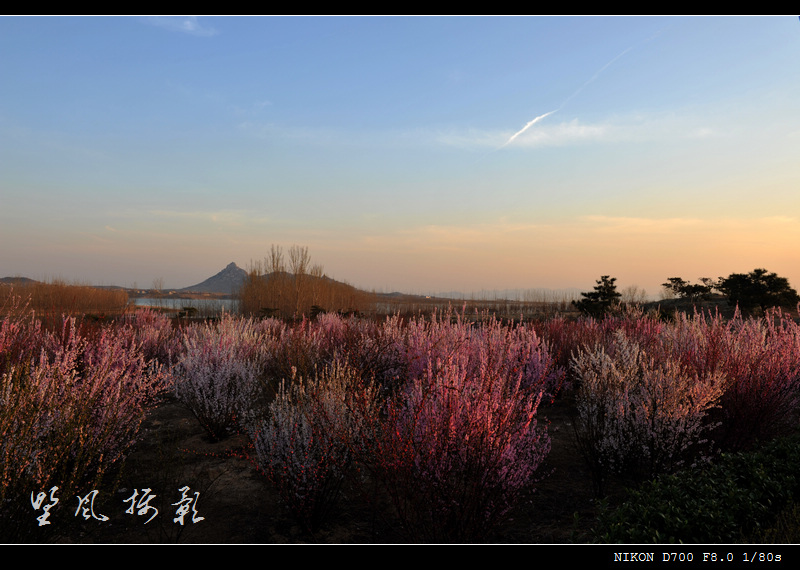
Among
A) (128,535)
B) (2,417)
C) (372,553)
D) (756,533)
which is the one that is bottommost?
(128,535)

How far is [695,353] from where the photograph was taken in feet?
17.2

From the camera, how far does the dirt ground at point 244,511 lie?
3193 millimetres

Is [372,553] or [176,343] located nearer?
[372,553]

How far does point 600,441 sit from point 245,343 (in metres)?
4.48

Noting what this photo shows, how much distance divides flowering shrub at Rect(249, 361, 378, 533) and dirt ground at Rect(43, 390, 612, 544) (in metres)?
0.19

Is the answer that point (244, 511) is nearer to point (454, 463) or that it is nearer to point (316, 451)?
point (316, 451)

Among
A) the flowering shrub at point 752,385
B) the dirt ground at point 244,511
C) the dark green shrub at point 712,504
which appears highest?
the flowering shrub at point 752,385

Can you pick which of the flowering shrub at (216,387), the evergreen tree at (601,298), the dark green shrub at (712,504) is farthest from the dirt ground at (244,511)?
the evergreen tree at (601,298)

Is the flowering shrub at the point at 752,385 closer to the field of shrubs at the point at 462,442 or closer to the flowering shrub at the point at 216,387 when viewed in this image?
the field of shrubs at the point at 462,442

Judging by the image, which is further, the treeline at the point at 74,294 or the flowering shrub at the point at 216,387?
the treeline at the point at 74,294

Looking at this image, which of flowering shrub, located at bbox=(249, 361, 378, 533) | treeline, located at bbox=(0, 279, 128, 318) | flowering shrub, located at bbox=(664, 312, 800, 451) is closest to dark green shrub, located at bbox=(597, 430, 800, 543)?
flowering shrub, located at bbox=(664, 312, 800, 451)

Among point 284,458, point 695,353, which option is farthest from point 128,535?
point 695,353

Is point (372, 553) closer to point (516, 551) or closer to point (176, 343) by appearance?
point (516, 551)

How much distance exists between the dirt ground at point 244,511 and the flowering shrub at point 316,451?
0.19 meters
